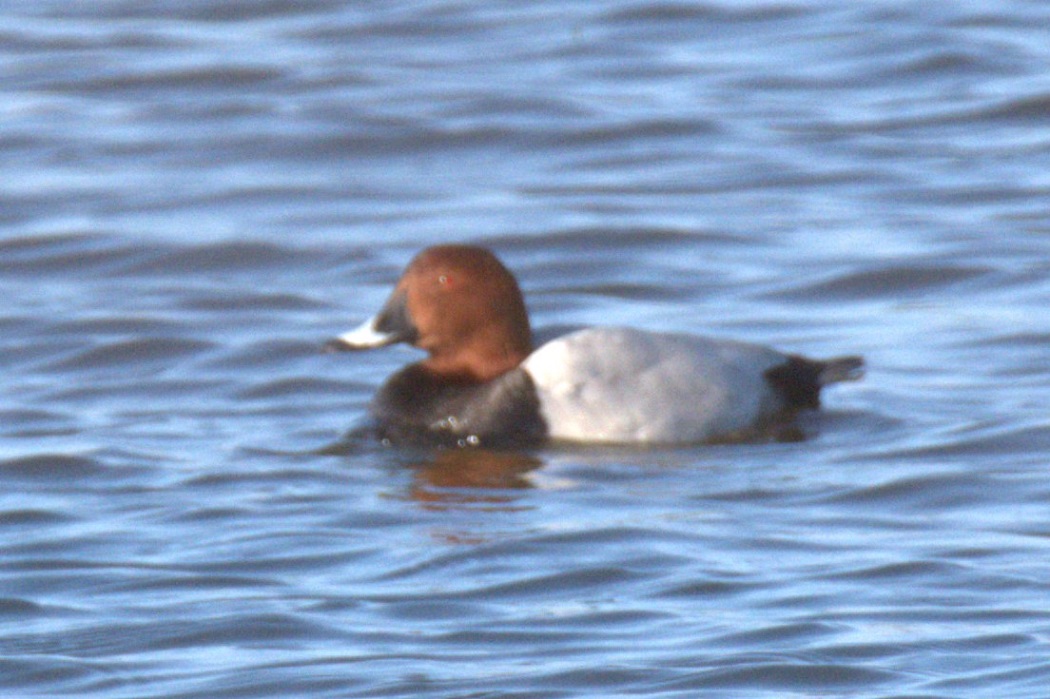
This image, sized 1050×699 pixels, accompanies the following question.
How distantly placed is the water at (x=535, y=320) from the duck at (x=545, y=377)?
15 cm

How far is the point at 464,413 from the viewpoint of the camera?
8.12 metres

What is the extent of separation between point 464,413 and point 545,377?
0.95 ft

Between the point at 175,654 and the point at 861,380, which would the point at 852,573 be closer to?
the point at 175,654

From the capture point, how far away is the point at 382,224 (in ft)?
37.1

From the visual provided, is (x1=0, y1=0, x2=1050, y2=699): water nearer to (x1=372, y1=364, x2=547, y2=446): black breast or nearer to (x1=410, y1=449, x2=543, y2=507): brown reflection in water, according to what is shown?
(x1=410, y1=449, x2=543, y2=507): brown reflection in water

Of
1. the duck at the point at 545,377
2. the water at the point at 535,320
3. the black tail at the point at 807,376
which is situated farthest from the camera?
the black tail at the point at 807,376

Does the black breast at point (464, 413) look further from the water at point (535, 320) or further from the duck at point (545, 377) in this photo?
the water at point (535, 320)

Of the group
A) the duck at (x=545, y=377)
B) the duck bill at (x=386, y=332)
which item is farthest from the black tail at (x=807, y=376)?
the duck bill at (x=386, y=332)

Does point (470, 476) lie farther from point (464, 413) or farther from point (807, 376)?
point (807, 376)

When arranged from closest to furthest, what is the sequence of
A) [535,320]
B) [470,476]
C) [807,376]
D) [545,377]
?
1. [470,476]
2. [545,377]
3. [807,376]
4. [535,320]

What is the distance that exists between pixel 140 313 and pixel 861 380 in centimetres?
300

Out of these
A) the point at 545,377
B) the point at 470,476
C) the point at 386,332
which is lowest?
the point at 470,476

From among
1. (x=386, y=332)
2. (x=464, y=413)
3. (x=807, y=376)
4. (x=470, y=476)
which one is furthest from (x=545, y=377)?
(x=807, y=376)

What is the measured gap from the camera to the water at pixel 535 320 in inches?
217
